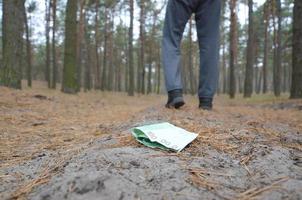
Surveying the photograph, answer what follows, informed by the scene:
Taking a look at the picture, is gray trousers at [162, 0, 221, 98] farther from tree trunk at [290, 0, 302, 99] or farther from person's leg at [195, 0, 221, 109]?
tree trunk at [290, 0, 302, 99]

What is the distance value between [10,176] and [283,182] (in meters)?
1.27

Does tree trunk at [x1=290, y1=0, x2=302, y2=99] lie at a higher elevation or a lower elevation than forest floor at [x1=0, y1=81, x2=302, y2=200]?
higher

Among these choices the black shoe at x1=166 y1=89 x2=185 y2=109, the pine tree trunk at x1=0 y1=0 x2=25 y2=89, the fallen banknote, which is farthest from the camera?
the pine tree trunk at x1=0 y1=0 x2=25 y2=89

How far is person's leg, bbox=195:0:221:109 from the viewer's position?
3.86 meters

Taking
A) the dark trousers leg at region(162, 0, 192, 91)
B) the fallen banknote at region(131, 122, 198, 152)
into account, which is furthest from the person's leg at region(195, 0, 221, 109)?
the fallen banknote at region(131, 122, 198, 152)

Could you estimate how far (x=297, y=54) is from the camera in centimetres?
893

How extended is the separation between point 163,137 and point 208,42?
217 cm

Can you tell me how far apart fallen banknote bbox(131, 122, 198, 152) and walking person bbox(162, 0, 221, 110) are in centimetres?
156

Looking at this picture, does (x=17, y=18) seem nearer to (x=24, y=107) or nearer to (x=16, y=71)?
(x=16, y=71)

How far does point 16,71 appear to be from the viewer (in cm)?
859

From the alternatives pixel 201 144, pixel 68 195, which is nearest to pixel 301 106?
pixel 201 144

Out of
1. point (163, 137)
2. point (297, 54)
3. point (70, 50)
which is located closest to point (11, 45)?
point (70, 50)

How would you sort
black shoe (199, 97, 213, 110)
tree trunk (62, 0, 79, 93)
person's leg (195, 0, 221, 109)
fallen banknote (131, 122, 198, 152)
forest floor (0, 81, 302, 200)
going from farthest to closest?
tree trunk (62, 0, 79, 93) → black shoe (199, 97, 213, 110) → person's leg (195, 0, 221, 109) → fallen banknote (131, 122, 198, 152) → forest floor (0, 81, 302, 200)

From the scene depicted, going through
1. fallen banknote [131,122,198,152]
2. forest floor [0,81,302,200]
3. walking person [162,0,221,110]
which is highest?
walking person [162,0,221,110]
